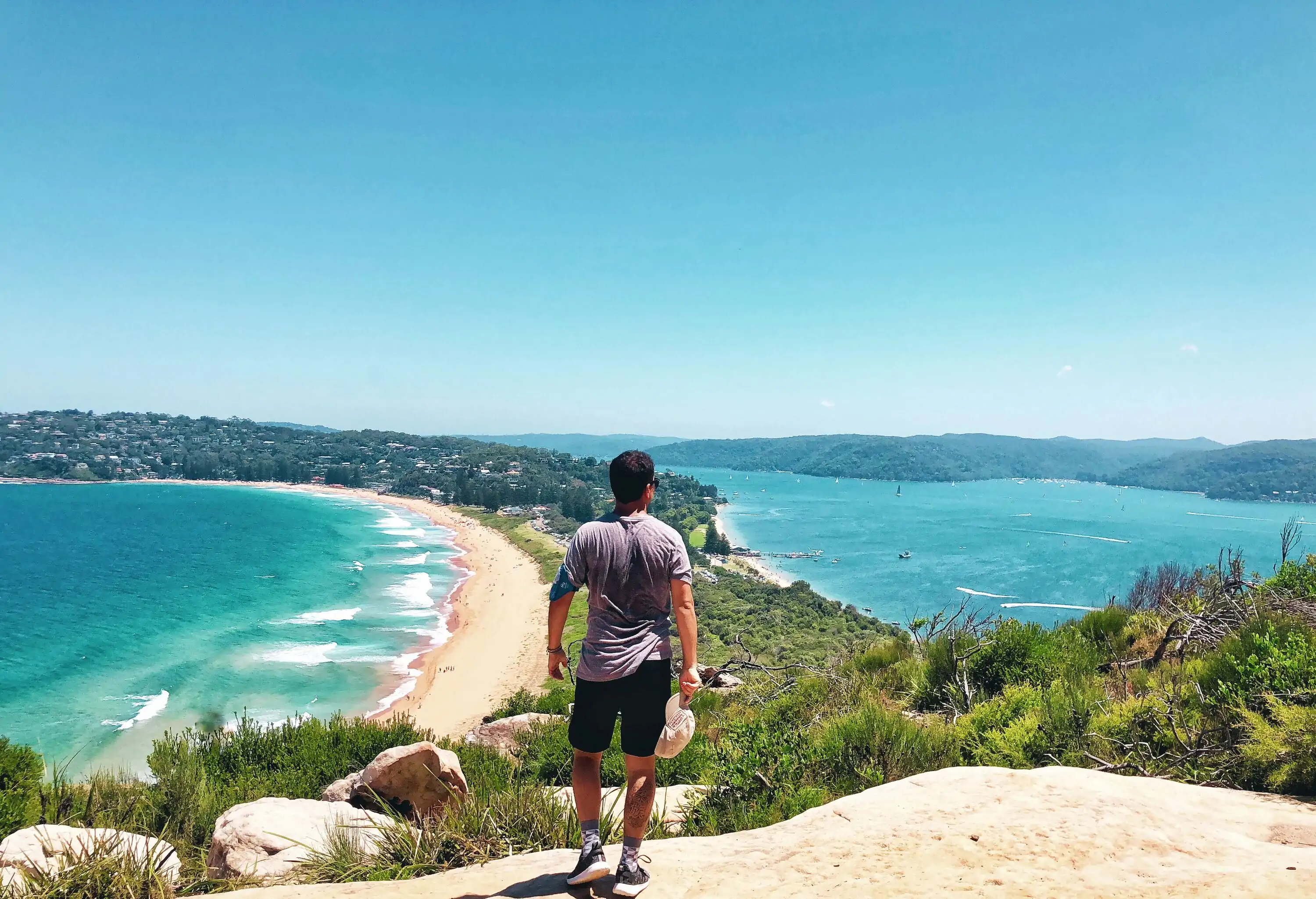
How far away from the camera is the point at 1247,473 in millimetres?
152000

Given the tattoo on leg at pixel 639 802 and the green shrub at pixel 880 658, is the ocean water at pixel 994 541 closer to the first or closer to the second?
the green shrub at pixel 880 658

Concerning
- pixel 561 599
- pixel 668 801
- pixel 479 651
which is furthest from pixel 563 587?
pixel 479 651

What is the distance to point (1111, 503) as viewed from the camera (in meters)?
153

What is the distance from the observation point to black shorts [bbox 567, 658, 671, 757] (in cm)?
298

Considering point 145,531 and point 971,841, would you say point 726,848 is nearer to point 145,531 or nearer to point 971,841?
point 971,841

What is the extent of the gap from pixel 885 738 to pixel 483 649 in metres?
33.4

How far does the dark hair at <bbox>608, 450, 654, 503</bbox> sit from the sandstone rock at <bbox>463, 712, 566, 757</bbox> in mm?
7216

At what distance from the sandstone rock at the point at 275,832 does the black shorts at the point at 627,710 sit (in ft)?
7.44

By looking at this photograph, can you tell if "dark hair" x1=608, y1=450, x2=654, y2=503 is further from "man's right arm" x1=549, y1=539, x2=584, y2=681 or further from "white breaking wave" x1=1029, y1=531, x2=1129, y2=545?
→ "white breaking wave" x1=1029, y1=531, x2=1129, y2=545

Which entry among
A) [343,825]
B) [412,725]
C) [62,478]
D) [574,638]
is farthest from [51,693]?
[62,478]

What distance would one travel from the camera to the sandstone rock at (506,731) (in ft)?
30.7

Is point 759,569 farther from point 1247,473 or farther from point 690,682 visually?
point 1247,473

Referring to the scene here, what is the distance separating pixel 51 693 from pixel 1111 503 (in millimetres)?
186106

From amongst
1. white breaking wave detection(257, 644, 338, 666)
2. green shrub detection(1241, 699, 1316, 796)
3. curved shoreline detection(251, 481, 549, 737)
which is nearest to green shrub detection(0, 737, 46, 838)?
curved shoreline detection(251, 481, 549, 737)
